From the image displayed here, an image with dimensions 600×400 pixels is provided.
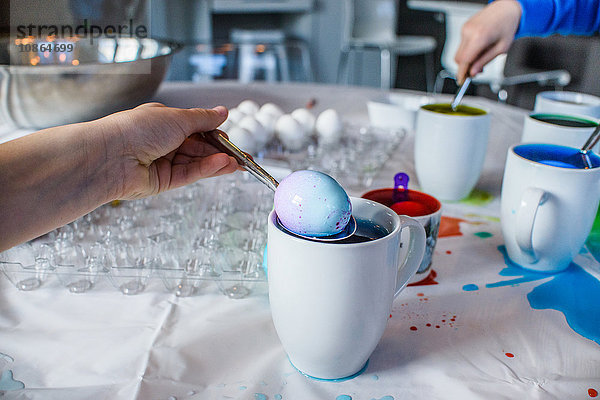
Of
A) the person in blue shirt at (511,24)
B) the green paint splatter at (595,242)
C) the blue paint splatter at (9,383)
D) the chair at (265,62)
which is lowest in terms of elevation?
the blue paint splatter at (9,383)

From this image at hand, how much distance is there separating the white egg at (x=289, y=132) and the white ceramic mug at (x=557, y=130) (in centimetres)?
35

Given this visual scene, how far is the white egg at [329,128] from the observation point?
34.3 inches

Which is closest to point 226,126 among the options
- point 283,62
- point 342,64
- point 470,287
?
point 470,287

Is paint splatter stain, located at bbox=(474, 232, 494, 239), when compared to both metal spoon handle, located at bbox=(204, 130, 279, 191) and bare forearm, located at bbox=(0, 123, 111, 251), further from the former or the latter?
bare forearm, located at bbox=(0, 123, 111, 251)

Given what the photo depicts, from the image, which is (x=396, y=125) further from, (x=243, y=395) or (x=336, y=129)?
(x=243, y=395)

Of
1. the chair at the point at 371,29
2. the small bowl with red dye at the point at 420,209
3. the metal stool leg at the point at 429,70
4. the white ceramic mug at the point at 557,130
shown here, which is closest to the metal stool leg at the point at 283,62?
the chair at the point at 371,29

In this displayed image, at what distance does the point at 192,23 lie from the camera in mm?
2785

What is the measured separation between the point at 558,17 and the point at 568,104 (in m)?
0.22

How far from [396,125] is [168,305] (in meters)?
0.63

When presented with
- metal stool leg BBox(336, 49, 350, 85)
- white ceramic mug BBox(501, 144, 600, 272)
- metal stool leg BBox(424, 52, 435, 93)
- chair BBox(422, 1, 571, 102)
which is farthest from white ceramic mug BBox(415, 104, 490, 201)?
metal stool leg BBox(424, 52, 435, 93)

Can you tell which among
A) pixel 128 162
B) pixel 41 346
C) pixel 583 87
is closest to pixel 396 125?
pixel 128 162

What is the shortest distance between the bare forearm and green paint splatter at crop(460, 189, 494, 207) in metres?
0.47

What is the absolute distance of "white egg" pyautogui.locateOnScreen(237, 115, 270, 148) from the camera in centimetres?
80

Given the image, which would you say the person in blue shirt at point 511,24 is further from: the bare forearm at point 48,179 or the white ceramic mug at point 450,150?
the bare forearm at point 48,179
